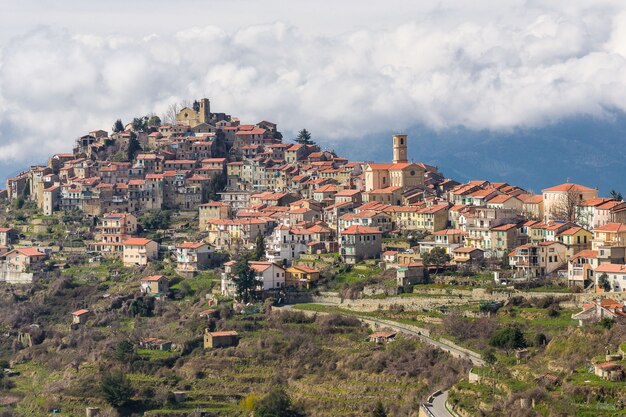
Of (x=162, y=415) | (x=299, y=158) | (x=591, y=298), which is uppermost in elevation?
(x=299, y=158)

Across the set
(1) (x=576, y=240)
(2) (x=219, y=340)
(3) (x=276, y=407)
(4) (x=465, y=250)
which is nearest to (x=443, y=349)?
(3) (x=276, y=407)

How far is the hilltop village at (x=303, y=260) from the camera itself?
51.2 meters

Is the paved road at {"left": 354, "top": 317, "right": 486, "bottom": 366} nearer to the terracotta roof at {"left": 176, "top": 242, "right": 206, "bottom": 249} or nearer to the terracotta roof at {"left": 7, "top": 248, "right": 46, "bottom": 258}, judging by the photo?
the terracotta roof at {"left": 176, "top": 242, "right": 206, "bottom": 249}

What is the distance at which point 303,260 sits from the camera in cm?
6938

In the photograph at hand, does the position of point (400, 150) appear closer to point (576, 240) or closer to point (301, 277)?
point (301, 277)

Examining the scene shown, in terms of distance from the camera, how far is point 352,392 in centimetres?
5188

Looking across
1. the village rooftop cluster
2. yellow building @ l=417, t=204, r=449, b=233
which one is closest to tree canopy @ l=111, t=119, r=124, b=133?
the village rooftop cluster

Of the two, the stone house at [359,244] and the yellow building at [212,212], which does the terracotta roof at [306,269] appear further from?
the yellow building at [212,212]

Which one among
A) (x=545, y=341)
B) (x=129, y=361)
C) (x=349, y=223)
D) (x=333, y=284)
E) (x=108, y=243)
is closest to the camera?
(x=545, y=341)

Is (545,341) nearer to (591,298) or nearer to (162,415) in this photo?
(591,298)

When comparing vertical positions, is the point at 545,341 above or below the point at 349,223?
below

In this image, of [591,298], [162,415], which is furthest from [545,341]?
[162,415]

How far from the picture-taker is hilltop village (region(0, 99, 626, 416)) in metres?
51.2

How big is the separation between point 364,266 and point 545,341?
58.2 feet
